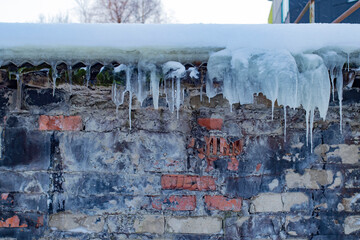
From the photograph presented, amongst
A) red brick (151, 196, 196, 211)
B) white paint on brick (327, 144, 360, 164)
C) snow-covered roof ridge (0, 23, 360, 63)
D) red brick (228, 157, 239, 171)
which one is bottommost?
red brick (151, 196, 196, 211)

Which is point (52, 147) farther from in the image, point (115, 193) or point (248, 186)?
point (248, 186)

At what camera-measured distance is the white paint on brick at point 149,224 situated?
1758 millimetres

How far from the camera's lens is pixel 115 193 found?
5.76 ft

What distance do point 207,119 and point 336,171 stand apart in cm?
88

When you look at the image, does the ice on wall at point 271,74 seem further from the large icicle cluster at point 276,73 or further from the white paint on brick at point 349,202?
the white paint on brick at point 349,202

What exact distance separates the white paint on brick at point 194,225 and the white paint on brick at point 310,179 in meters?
0.52

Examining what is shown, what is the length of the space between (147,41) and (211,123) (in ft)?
2.16

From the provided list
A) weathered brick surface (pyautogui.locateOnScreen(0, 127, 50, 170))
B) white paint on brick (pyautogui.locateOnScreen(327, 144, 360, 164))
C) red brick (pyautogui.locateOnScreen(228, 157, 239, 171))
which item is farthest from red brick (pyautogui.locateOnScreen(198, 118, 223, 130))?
weathered brick surface (pyautogui.locateOnScreen(0, 127, 50, 170))

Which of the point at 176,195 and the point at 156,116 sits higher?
the point at 156,116

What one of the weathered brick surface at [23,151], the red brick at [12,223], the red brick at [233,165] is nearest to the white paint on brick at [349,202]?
the red brick at [233,165]

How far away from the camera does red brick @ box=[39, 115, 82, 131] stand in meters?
1.76

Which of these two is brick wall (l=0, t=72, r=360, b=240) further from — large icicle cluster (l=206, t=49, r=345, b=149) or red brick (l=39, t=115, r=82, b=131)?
large icicle cluster (l=206, t=49, r=345, b=149)

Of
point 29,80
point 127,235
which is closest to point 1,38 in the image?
point 29,80

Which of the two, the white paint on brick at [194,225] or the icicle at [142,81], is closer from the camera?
the icicle at [142,81]
